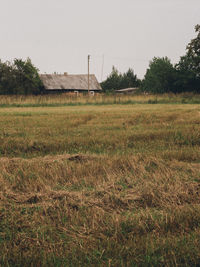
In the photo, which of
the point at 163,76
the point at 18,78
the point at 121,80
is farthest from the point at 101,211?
the point at 121,80

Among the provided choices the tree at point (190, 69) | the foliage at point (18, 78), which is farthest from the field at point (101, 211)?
the foliage at point (18, 78)

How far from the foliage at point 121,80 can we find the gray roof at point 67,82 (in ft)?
119

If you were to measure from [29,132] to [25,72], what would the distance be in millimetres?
46876

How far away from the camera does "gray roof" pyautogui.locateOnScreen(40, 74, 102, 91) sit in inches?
2203

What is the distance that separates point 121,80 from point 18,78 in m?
58.1

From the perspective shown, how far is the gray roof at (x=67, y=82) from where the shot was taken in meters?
56.0

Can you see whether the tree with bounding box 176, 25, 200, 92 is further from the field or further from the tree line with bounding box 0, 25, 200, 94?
the field

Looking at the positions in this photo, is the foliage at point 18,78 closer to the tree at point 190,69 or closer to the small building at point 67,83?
the small building at point 67,83

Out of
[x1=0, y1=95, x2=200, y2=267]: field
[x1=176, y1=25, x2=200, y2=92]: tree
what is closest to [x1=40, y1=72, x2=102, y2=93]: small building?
[x1=176, y1=25, x2=200, y2=92]: tree

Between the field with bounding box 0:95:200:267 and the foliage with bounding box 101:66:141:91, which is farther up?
the foliage with bounding box 101:66:141:91

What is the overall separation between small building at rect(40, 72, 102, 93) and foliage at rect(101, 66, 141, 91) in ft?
119

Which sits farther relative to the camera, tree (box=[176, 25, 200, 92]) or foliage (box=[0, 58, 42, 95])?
foliage (box=[0, 58, 42, 95])

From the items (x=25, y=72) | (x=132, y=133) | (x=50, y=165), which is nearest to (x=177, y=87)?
(x=25, y=72)

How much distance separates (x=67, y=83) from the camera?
2265 inches
